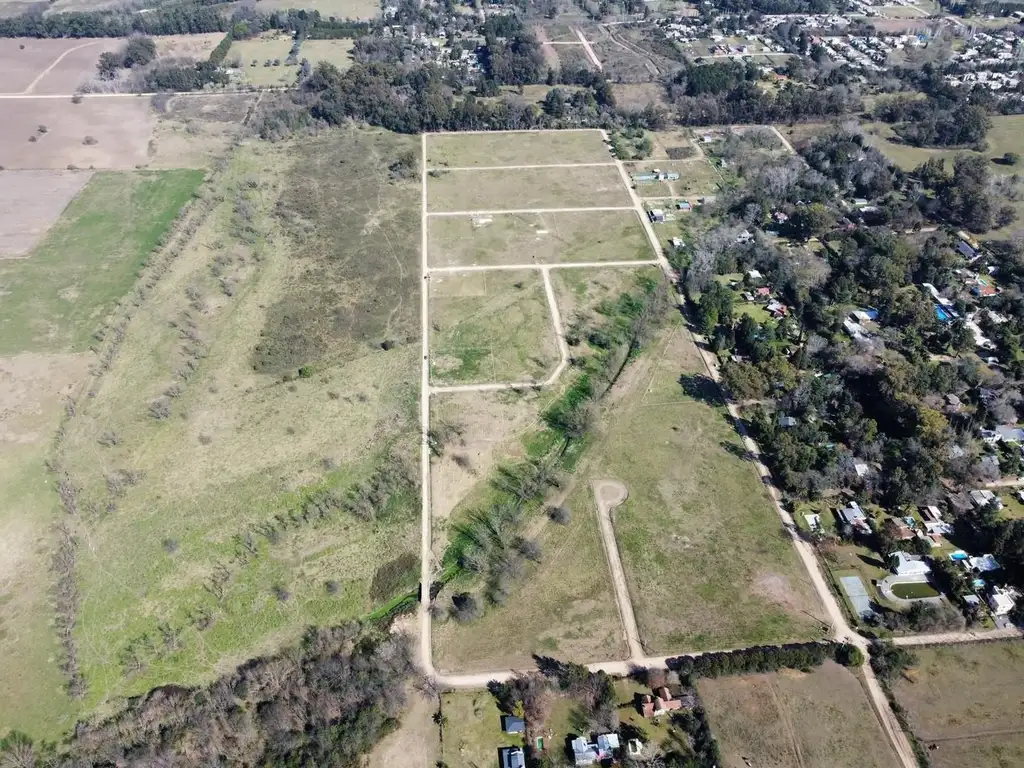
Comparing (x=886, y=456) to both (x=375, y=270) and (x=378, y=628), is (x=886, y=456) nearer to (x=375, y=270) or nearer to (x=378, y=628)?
(x=378, y=628)

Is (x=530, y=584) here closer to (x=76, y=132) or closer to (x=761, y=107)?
(x=761, y=107)

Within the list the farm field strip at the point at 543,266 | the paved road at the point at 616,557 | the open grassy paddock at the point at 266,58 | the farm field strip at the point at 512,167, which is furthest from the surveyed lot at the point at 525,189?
the open grassy paddock at the point at 266,58

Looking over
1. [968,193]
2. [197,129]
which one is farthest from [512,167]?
[968,193]

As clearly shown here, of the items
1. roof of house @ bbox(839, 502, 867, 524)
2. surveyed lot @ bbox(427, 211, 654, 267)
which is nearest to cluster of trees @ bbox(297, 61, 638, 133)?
surveyed lot @ bbox(427, 211, 654, 267)

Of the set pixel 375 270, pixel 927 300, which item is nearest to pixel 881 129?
pixel 927 300

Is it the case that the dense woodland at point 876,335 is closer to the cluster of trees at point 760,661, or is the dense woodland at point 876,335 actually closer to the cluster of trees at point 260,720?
the cluster of trees at point 760,661

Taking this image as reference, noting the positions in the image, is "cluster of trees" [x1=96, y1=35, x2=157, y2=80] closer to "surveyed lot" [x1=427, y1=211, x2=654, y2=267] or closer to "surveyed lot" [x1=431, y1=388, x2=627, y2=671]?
Result: "surveyed lot" [x1=427, y1=211, x2=654, y2=267]

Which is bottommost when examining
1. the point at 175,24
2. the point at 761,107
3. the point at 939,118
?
the point at 939,118
